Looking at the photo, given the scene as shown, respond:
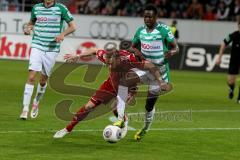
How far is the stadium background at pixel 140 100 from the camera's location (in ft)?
37.4

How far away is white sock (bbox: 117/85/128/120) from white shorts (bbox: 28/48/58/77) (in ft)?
11.0

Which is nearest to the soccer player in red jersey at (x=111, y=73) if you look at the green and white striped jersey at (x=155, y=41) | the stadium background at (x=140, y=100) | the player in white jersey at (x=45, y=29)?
the green and white striped jersey at (x=155, y=41)

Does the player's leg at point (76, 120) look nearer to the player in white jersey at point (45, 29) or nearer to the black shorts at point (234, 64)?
the player in white jersey at point (45, 29)

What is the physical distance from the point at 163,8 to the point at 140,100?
18.1 meters

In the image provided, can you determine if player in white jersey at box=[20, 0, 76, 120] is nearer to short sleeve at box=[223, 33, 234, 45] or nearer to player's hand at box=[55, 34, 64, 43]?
player's hand at box=[55, 34, 64, 43]

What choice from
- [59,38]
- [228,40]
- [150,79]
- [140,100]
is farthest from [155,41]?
[228,40]

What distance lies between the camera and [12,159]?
33.2 ft

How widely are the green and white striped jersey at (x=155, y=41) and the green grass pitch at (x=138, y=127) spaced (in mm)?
1437

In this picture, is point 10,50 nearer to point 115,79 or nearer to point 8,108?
point 8,108

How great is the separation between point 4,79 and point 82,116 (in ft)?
43.7

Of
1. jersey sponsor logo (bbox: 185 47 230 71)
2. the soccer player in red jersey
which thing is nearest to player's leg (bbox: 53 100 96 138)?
the soccer player in red jersey

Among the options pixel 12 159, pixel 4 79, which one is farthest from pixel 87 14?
pixel 12 159

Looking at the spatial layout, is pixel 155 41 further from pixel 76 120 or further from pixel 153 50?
pixel 76 120

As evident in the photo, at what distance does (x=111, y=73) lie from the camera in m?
12.1
